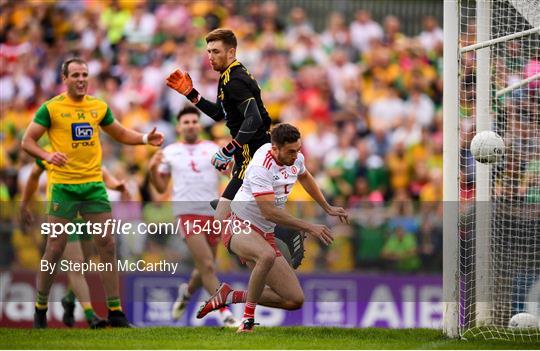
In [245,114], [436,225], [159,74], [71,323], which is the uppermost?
[159,74]

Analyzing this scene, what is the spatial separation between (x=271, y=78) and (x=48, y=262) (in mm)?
9706

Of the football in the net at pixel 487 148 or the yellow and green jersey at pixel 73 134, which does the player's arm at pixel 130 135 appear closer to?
the yellow and green jersey at pixel 73 134

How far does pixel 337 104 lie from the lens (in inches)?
826

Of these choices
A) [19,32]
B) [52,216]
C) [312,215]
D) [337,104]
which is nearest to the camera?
[52,216]

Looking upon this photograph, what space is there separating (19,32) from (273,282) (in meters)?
13.2

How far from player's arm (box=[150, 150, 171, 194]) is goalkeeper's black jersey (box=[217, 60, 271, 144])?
9.40 ft

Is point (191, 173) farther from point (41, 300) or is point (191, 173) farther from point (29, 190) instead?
point (41, 300)

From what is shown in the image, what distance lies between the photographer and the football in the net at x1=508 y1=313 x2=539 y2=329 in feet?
38.1

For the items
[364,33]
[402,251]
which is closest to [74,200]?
[402,251]

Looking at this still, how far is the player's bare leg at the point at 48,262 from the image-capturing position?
12.1 m

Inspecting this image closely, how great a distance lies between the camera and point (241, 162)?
1129cm

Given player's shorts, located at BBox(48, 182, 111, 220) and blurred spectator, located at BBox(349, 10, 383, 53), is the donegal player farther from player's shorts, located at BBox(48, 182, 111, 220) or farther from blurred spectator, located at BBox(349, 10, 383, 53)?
blurred spectator, located at BBox(349, 10, 383, 53)

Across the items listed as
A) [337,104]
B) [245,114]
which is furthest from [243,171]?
[337,104]

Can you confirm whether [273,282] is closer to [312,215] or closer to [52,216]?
[52,216]
